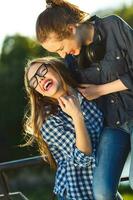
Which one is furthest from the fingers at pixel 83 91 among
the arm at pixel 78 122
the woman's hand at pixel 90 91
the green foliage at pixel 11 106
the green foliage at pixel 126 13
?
the green foliage at pixel 126 13

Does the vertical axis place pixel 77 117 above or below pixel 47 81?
below

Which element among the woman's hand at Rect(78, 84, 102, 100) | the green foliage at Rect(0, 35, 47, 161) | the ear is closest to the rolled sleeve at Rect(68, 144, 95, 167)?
the woman's hand at Rect(78, 84, 102, 100)

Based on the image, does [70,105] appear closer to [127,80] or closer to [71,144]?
[71,144]

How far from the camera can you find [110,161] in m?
4.57

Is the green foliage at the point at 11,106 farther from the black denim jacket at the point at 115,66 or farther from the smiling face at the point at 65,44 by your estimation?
the smiling face at the point at 65,44

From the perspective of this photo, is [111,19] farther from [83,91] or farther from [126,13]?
[126,13]

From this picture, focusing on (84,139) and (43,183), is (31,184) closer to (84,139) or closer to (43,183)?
(43,183)

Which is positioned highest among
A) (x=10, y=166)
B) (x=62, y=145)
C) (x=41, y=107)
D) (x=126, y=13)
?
(x=126, y=13)

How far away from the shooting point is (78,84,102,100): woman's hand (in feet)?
15.2

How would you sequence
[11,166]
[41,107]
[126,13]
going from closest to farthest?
[41,107] < [11,166] < [126,13]

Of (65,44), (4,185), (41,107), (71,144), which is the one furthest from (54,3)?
(4,185)

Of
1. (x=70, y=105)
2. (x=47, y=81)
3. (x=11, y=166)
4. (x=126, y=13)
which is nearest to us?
(x=70, y=105)

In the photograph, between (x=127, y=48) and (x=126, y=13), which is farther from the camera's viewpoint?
(x=126, y=13)

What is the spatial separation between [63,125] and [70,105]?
0.76 ft
